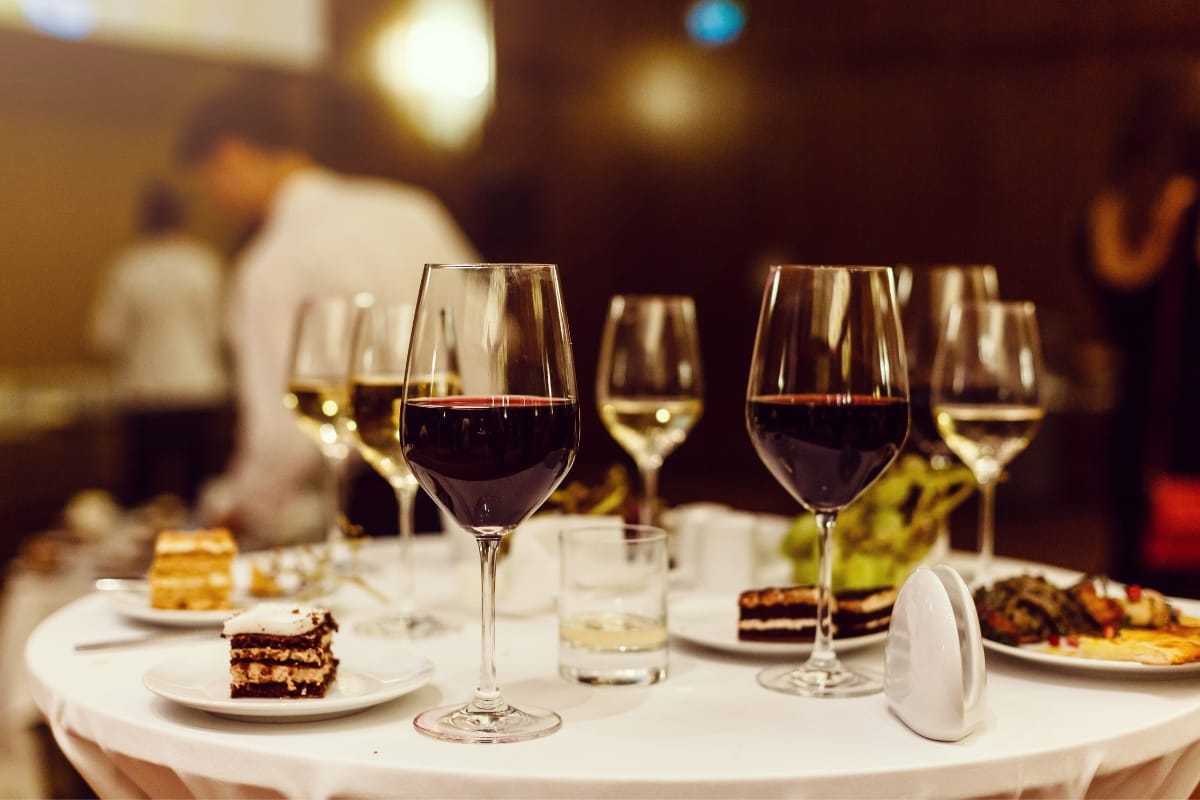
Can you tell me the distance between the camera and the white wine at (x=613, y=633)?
124 cm

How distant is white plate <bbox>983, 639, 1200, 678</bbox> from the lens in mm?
1183

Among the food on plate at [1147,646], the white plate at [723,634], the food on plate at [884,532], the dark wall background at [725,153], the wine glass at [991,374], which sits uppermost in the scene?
the dark wall background at [725,153]

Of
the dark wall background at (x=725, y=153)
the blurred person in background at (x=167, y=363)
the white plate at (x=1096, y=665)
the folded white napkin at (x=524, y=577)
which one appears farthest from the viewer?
the dark wall background at (x=725, y=153)

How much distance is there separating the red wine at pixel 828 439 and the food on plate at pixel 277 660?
447mm

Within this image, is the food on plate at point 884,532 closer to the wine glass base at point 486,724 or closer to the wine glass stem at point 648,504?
the wine glass stem at point 648,504

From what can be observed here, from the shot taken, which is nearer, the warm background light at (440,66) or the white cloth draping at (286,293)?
the white cloth draping at (286,293)

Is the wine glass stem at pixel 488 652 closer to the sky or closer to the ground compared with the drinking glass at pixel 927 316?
closer to the ground

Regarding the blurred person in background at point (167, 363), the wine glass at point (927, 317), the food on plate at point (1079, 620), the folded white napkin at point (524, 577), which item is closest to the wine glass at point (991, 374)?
the wine glass at point (927, 317)

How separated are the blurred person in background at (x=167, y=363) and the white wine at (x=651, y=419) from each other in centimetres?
528

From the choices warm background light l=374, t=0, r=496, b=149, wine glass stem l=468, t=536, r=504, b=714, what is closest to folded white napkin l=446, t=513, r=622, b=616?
wine glass stem l=468, t=536, r=504, b=714

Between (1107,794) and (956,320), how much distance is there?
0.67 m

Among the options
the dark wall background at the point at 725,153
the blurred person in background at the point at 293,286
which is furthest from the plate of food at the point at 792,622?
the dark wall background at the point at 725,153

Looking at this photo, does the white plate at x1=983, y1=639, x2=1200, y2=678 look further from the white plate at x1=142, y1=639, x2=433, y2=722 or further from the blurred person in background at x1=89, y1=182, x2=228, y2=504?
the blurred person in background at x1=89, y1=182, x2=228, y2=504

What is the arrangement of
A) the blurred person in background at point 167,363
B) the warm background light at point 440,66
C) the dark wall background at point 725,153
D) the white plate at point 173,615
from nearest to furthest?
the white plate at point 173,615 → the blurred person in background at point 167,363 → the dark wall background at point 725,153 → the warm background light at point 440,66
